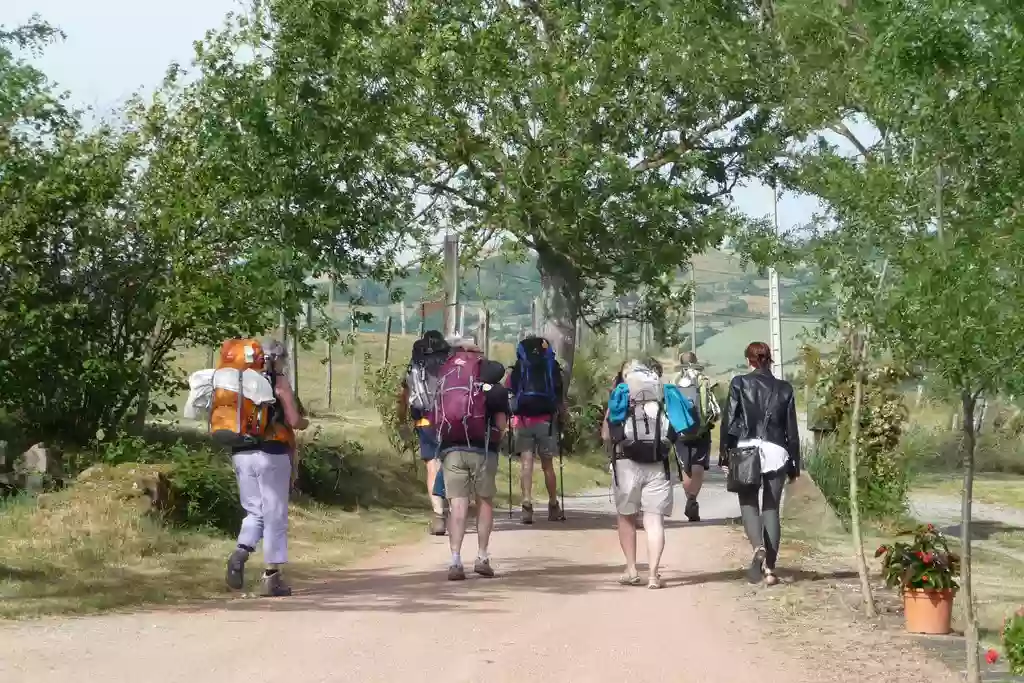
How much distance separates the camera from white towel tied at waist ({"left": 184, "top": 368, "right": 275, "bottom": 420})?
1117 cm

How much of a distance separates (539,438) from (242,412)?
6.21 meters

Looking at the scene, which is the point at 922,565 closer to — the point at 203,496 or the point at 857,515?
the point at 857,515

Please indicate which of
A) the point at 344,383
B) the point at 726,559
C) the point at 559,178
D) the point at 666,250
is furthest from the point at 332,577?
the point at 344,383

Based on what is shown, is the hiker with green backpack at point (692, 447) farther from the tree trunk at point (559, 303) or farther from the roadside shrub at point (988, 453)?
the roadside shrub at point (988, 453)

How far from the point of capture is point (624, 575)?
12617mm

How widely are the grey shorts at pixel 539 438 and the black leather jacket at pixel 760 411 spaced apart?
4456 millimetres

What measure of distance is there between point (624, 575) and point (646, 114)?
11.8 m

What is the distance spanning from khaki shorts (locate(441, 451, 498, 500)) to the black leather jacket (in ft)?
5.96

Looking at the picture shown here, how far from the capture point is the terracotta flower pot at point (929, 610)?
35.0 ft

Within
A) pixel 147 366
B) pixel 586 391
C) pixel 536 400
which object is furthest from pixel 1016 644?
pixel 586 391

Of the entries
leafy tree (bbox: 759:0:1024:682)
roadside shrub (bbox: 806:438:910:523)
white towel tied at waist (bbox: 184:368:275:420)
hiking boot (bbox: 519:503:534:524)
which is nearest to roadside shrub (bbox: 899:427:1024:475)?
roadside shrub (bbox: 806:438:910:523)

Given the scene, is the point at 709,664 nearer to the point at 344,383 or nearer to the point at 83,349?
the point at 83,349

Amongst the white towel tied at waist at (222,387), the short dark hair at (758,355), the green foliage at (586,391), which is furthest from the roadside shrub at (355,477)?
the green foliage at (586,391)

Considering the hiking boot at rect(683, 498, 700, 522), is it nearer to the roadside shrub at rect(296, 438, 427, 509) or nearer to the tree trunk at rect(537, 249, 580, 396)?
the roadside shrub at rect(296, 438, 427, 509)
